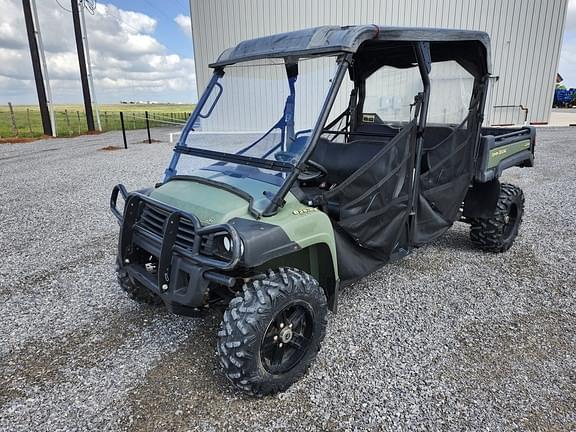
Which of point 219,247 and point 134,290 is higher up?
point 219,247

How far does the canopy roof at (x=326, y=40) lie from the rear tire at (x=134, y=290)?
5.74 feet

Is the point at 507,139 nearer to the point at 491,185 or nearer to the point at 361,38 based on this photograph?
the point at 491,185

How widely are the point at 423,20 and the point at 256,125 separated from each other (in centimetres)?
1375

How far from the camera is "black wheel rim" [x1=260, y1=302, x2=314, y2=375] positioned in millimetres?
2375

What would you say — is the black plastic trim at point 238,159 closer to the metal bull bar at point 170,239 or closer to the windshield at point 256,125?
the windshield at point 256,125

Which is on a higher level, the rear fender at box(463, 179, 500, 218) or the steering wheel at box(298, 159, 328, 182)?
the steering wheel at box(298, 159, 328, 182)

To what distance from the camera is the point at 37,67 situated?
1688 cm

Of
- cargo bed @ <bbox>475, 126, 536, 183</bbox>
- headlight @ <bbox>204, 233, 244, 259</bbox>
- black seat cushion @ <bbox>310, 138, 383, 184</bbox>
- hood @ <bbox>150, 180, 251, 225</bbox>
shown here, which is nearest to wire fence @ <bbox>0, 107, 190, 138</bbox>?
black seat cushion @ <bbox>310, 138, 383, 184</bbox>

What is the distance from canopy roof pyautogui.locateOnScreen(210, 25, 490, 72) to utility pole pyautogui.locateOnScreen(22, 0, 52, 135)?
17294mm

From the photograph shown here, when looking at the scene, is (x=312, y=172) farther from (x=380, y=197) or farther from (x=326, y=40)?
(x=326, y=40)

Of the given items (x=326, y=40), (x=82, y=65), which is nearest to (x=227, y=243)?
(x=326, y=40)

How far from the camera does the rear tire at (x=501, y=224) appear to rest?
4203mm

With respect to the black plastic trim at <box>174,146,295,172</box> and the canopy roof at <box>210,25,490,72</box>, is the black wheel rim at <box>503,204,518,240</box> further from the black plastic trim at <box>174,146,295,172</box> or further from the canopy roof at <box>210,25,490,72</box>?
the black plastic trim at <box>174,146,295,172</box>

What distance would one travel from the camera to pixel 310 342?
2.53m
